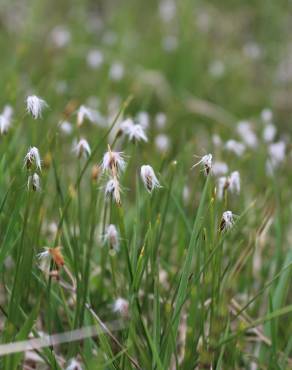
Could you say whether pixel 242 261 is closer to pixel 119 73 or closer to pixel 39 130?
pixel 39 130

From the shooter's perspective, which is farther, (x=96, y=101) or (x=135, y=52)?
(x=135, y=52)

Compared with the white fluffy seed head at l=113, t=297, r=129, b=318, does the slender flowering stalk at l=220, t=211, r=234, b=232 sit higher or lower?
higher

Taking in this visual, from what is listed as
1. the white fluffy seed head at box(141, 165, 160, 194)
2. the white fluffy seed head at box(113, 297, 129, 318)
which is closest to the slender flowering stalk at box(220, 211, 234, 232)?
the white fluffy seed head at box(141, 165, 160, 194)

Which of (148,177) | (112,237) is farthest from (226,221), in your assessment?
(112,237)

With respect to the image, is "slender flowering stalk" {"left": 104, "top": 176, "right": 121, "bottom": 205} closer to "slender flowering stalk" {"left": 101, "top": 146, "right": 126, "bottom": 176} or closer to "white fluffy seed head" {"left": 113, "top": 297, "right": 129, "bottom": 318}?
"slender flowering stalk" {"left": 101, "top": 146, "right": 126, "bottom": 176}

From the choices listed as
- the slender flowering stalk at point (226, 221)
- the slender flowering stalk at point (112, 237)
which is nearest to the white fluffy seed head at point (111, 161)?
the slender flowering stalk at point (112, 237)

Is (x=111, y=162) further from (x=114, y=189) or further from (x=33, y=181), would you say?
(x=33, y=181)

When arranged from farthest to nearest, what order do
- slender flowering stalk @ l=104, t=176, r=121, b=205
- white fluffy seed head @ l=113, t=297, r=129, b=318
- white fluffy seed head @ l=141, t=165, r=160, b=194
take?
white fluffy seed head @ l=113, t=297, r=129, b=318 < white fluffy seed head @ l=141, t=165, r=160, b=194 < slender flowering stalk @ l=104, t=176, r=121, b=205

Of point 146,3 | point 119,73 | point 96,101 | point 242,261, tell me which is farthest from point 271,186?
point 146,3
